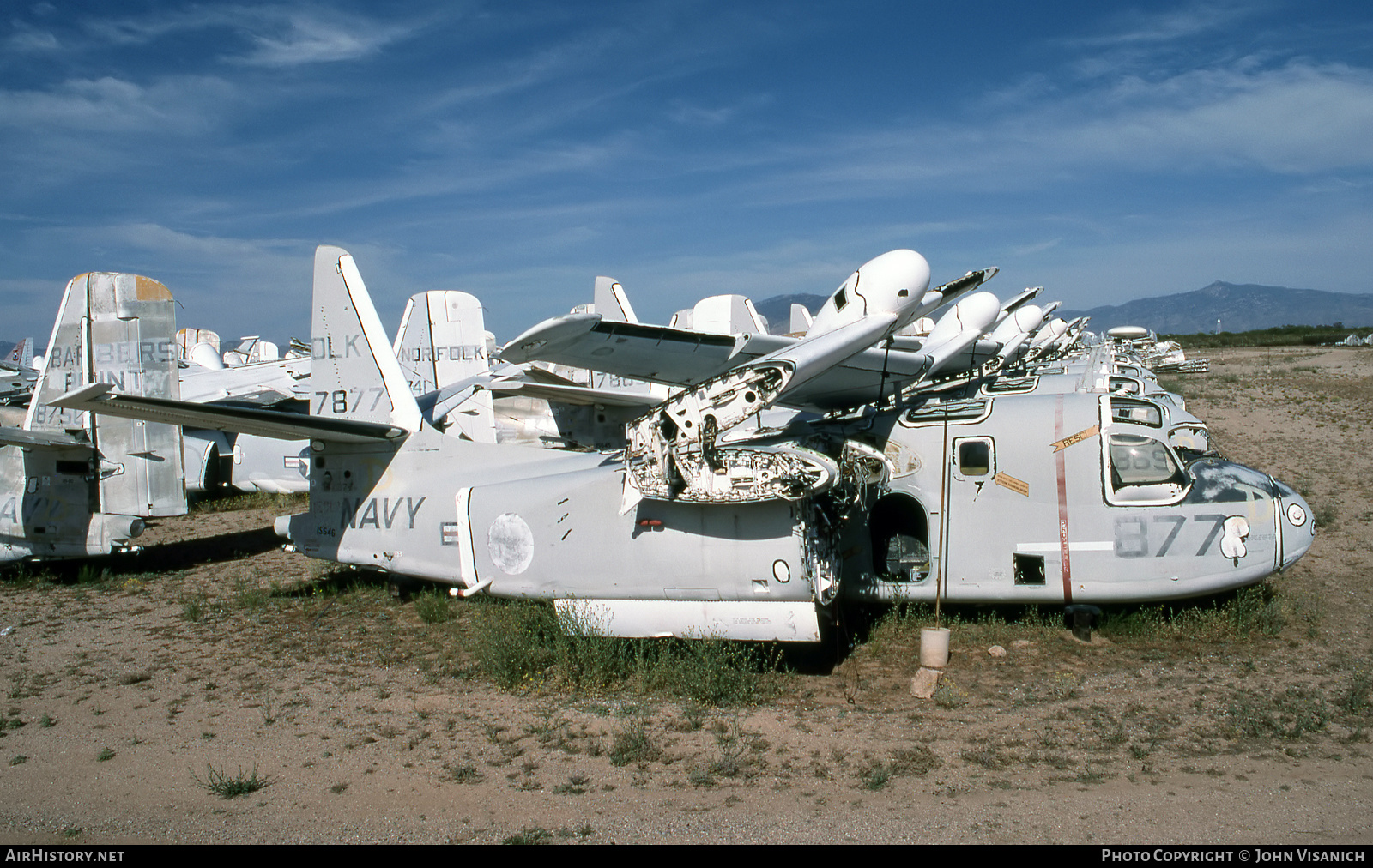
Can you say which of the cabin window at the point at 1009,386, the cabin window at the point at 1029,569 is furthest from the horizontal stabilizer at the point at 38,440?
the cabin window at the point at 1009,386

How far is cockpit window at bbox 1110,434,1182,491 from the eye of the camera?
8.73 metres

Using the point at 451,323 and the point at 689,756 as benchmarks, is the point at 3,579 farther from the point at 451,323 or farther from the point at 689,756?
the point at 689,756

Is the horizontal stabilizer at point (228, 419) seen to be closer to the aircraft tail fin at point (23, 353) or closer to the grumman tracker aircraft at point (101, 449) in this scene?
the grumman tracker aircraft at point (101, 449)

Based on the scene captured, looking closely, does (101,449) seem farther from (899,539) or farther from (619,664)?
(899,539)

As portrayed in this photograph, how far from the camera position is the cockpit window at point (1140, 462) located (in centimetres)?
873

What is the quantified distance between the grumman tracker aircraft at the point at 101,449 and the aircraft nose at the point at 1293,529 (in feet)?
52.5

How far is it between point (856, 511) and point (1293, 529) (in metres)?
4.57

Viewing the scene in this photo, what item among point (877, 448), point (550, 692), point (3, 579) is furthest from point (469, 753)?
point (3, 579)

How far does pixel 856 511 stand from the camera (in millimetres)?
9250

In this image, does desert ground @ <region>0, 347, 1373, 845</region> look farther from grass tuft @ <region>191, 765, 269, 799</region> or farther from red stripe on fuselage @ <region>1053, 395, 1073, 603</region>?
red stripe on fuselage @ <region>1053, 395, 1073, 603</region>

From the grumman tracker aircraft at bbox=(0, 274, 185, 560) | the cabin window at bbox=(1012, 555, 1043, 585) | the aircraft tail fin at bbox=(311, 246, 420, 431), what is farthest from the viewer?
the grumman tracker aircraft at bbox=(0, 274, 185, 560)

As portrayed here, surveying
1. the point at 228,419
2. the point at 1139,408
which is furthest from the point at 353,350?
the point at 1139,408

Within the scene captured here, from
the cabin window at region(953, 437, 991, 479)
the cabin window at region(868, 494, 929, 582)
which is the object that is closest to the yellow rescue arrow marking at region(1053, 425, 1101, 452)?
the cabin window at region(953, 437, 991, 479)

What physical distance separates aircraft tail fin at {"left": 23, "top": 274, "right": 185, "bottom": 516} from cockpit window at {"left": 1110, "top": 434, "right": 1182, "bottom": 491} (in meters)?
14.4
